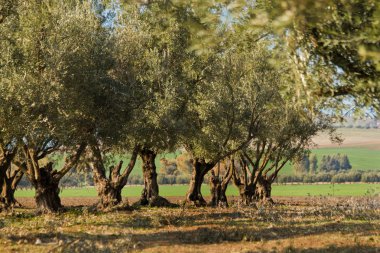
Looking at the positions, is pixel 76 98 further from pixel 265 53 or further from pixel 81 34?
pixel 265 53

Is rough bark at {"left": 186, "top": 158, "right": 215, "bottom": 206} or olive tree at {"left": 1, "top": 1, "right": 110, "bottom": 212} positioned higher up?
olive tree at {"left": 1, "top": 1, "right": 110, "bottom": 212}

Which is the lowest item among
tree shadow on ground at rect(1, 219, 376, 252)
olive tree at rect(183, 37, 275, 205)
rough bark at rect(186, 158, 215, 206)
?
tree shadow on ground at rect(1, 219, 376, 252)

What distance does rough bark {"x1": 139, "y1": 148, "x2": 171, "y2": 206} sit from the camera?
44.9 meters

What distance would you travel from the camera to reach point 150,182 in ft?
150

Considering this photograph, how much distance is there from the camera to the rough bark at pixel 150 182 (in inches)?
1768

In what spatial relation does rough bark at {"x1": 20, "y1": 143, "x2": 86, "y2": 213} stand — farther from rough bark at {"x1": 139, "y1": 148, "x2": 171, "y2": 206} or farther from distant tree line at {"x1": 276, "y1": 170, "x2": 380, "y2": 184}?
distant tree line at {"x1": 276, "y1": 170, "x2": 380, "y2": 184}

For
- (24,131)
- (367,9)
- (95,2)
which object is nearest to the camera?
(367,9)

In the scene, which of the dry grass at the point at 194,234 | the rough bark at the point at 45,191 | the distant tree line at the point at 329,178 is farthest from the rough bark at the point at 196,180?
the distant tree line at the point at 329,178

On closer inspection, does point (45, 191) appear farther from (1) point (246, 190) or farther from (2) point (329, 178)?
(2) point (329, 178)

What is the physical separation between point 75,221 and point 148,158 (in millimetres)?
18111

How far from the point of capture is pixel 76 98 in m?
27.4

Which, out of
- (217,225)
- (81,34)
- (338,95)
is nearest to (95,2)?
(81,34)

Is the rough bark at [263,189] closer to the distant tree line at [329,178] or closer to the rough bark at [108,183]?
the rough bark at [108,183]

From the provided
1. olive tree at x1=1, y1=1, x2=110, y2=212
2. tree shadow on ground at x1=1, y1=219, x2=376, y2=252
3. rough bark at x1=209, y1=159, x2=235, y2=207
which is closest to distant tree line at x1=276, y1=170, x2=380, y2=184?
rough bark at x1=209, y1=159, x2=235, y2=207
